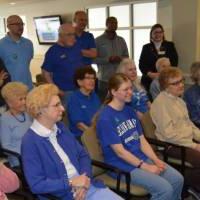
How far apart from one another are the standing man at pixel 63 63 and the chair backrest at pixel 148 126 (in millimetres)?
1095

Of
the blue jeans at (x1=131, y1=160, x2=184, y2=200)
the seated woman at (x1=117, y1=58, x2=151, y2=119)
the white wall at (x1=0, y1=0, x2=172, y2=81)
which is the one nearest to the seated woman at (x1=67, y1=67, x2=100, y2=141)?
the seated woman at (x1=117, y1=58, x2=151, y2=119)

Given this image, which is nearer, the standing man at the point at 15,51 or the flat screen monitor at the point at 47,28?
the standing man at the point at 15,51

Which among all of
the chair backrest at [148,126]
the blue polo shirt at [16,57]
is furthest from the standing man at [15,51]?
the chair backrest at [148,126]

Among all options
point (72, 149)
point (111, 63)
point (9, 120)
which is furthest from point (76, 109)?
point (111, 63)

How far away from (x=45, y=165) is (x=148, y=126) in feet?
4.09

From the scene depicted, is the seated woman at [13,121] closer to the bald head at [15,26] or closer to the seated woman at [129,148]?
the seated woman at [129,148]

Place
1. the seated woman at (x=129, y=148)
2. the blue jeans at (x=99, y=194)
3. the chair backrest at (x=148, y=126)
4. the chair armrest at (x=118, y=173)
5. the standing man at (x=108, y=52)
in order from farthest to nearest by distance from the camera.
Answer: the standing man at (x=108, y=52)
the chair backrest at (x=148, y=126)
the seated woman at (x=129, y=148)
the chair armrest at (x=118, y=173)
the blue jeans at (x=99, y=194)

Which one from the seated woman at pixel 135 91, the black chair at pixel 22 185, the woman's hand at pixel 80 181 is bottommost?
the black chair at pixel 22 185

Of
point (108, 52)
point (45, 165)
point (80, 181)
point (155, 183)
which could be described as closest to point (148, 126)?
point (155, 183)

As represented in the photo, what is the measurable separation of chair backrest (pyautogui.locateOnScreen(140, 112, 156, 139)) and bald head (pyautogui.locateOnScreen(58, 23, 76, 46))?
4.19 feet

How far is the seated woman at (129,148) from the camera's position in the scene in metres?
2.33

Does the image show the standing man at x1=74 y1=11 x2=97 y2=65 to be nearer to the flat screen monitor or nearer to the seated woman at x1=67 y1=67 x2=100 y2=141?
the seated woman at x1=67 y1=67 x2=100 y2=141

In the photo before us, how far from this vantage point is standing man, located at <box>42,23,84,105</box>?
151 inches

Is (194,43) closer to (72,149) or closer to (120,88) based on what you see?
(120,88)
